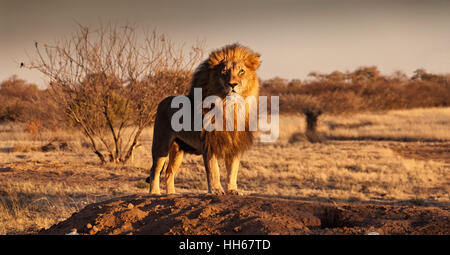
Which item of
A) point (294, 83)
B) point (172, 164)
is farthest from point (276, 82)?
point (172, 164)

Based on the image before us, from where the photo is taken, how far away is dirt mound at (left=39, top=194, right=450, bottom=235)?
14.5ft

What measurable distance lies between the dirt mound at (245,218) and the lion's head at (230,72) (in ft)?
6.09

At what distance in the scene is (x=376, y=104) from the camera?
5556cm

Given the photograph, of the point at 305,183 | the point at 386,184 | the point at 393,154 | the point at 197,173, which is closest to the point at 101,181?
the point at 197,173

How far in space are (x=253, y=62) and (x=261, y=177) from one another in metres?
8.61

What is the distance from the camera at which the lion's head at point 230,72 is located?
652cm

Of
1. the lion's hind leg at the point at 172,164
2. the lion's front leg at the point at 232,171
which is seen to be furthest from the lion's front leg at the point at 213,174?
the lion's hind leg at the point at 172,164

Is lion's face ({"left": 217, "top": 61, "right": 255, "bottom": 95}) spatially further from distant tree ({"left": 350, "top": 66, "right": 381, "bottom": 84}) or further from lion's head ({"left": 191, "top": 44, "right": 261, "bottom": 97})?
distant tree ({"left": 350, "top": 66, "right": 381, "bottom": 84})

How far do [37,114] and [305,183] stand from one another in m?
20.4

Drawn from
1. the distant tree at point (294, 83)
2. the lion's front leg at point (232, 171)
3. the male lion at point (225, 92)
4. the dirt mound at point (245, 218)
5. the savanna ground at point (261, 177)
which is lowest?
the savanna ground at point (261, 177)

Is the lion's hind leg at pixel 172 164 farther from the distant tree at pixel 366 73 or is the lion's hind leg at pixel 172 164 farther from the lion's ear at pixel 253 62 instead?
the distant tree at pixel 366 73

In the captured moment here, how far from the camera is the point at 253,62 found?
6.87 m
